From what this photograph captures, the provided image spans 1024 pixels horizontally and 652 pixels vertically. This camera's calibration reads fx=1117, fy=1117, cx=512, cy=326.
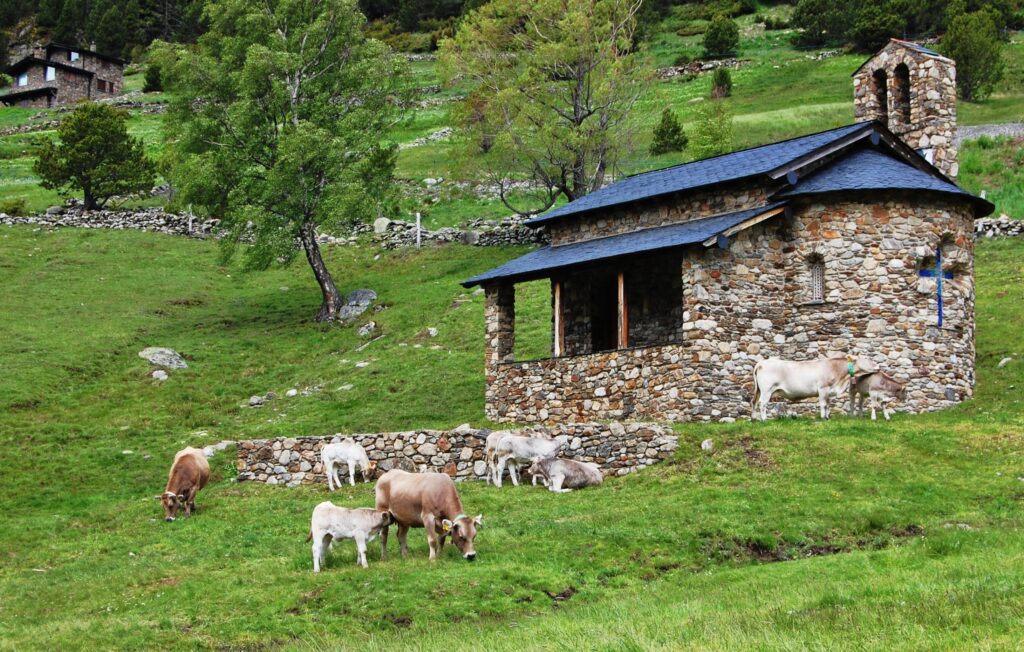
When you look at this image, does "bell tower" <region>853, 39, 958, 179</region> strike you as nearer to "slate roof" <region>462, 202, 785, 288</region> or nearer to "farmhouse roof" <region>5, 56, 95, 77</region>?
"slate roof" <region>462, 202, 785, 288</region>

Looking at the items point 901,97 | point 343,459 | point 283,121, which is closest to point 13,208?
point 283,121

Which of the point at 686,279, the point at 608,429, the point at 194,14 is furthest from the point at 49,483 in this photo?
the point at 194,14

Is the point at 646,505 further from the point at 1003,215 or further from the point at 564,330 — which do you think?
the point at 1003,215

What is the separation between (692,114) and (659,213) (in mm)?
43654

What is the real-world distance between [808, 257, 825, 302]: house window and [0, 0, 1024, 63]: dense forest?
69.1 meters

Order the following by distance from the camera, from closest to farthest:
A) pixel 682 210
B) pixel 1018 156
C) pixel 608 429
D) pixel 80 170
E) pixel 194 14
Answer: pixel 608 429 → pixel 682 210 → pixel 1018 156 → pixel 80 170 → pixel 194 14

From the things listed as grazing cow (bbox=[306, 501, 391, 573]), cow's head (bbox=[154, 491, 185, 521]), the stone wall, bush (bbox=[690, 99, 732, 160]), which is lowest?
cow's head (bbox=[154, 491, 185, 521])

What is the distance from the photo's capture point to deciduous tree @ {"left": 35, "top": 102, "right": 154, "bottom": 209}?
57.9 meters

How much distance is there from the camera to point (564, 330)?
3319 centimetres

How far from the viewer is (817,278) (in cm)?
2773

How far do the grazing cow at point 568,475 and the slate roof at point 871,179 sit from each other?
9415 millimetres

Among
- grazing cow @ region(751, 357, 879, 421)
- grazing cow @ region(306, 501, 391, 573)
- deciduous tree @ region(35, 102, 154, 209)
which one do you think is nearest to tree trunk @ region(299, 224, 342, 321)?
deciduous tree @ region(35, 102, 154, 209)

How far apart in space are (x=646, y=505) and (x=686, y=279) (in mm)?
8533

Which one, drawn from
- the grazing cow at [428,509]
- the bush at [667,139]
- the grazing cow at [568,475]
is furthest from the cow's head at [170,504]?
the bush at [667,139]
